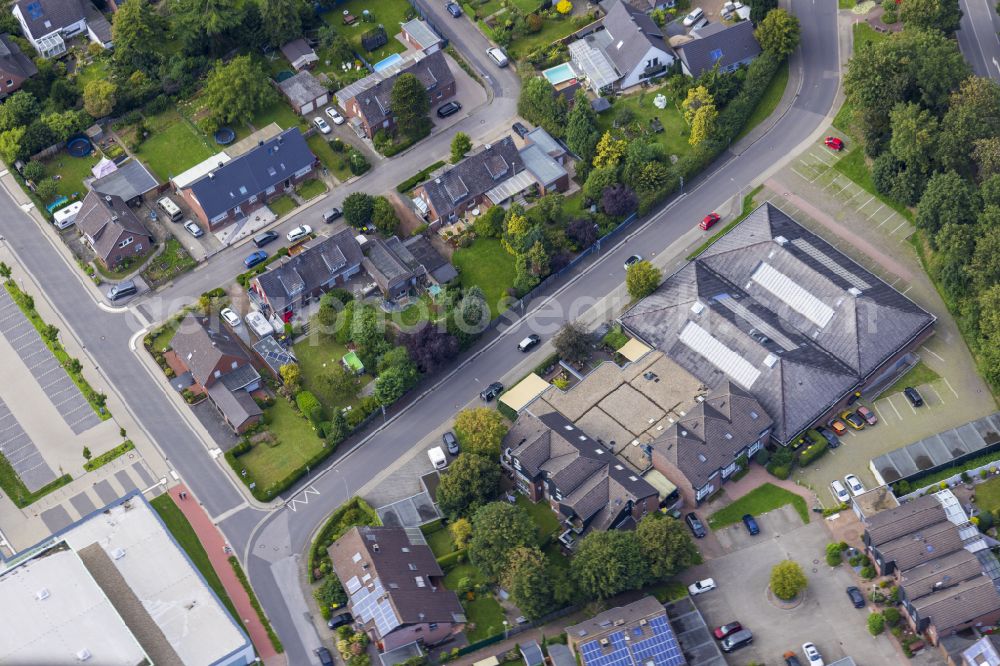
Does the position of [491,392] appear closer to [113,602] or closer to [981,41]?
[113,602]

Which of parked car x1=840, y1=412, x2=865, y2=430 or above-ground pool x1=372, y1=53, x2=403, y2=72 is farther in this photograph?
above-ground pool x1=372, y1=53, x2=403, y2=72

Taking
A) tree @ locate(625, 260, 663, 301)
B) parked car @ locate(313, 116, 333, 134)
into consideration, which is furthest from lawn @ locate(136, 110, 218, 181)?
tree @ locate(625, 260, 663, 301)

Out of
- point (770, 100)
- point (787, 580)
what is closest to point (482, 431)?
point (787, 580)

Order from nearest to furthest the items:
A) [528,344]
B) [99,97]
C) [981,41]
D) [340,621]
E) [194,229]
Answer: [340,621], [528,344], [194,229], [99,97], [981,41]

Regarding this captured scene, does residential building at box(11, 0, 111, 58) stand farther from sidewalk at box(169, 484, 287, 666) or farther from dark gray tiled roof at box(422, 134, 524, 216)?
sidewalk at box(169, 484, 287, 666)

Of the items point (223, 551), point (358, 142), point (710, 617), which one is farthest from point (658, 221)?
point (223, 551)
